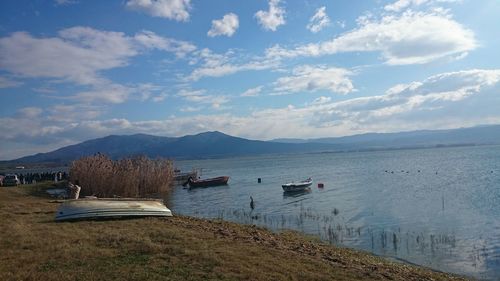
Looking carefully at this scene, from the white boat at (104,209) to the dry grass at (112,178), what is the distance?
18.6 m

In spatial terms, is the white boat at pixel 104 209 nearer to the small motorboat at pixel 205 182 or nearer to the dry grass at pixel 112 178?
the dry grass at pixel 112 178

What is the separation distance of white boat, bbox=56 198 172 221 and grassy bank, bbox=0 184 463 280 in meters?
2.14

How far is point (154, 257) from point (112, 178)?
31356mm

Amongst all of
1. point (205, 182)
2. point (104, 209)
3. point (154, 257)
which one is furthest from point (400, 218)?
point (205, 182)

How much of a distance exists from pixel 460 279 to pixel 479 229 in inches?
455

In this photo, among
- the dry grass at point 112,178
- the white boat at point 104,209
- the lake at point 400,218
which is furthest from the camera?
the dry grass at point 112,178

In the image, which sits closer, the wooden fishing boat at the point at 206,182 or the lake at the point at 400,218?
the lake at the point at 400,218

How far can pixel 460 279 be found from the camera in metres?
14.4

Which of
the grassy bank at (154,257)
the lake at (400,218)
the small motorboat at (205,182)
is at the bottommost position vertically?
→ the lake at (400,218)

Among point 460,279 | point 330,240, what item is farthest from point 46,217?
point 460,279

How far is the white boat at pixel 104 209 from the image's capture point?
18266 millimetres

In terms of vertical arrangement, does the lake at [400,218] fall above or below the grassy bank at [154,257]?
below

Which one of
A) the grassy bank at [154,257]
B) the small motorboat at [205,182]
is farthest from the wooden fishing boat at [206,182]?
the grassy bank at [154,257]

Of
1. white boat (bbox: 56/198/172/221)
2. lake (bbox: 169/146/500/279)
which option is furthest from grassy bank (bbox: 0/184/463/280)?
lake (bbox: 169/146/500/279)
